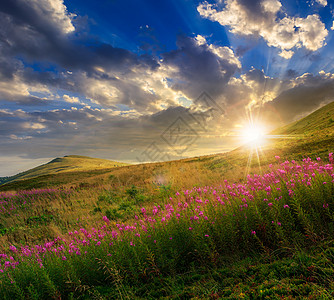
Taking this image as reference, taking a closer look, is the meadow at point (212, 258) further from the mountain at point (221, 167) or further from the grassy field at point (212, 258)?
the mountain at point (221, 167)

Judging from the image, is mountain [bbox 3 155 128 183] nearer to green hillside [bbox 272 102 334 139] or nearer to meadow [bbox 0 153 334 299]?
green hillside [bbox 272 102 334 139]

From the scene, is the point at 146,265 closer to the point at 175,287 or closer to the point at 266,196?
the point at 175,287

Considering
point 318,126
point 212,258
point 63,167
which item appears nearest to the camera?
point 212,258

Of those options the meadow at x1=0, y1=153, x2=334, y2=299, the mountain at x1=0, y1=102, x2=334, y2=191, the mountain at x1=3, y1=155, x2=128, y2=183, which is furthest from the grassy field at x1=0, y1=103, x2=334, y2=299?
the mountain at x1=3, y1=155, x2=128, y2=183

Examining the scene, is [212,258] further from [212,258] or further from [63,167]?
[63,167]

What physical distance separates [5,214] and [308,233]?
586 inches

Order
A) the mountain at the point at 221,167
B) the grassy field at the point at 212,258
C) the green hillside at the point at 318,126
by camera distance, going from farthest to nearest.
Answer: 1. the green hillside at the point at 318,126
2. the mountain at the point at 221,167
3. the grassy field at the point at 212,258

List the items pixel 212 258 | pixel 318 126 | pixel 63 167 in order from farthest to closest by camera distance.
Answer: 1. pixel 63 167
2. pixel 318 126
3. pixel 212 258

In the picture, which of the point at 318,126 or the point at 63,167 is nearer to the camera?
the point at 318,126

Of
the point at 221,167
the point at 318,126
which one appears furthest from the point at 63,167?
the point at 318,126

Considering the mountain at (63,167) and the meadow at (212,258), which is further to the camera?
the mountain at (63,167)

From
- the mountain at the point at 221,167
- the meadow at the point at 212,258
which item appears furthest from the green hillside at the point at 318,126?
the meadow at the point at 212,258

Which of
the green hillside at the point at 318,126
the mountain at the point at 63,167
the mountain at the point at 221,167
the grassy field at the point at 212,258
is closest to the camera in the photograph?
the grassy field at the point at 212,258

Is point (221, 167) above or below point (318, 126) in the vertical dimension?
below
